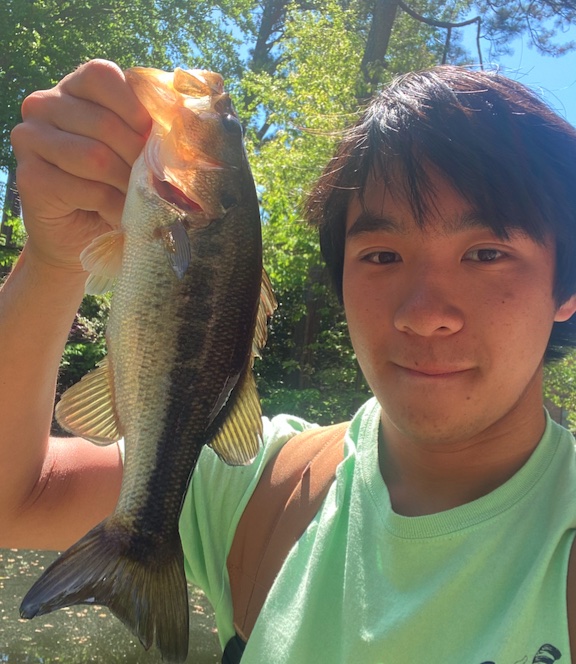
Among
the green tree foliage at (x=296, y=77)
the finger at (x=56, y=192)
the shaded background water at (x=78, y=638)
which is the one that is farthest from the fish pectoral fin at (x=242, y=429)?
the green tree foliage at (x=296, y=77)

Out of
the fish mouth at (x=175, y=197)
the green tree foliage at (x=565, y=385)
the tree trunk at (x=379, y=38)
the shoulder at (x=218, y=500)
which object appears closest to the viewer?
the fish mouth at (x=175, y=197)

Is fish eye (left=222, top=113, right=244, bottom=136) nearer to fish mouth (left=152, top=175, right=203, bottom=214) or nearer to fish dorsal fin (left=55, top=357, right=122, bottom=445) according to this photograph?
fish mouth (left=152, top=175, right=203, bottom=214)

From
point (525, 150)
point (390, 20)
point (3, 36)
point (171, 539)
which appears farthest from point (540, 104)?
point (3, 36)

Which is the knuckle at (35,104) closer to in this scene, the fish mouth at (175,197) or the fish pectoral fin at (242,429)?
the fish mouth at (175,197)

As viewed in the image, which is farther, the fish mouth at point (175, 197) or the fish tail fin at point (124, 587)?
the fish mouth at point (175, 197)

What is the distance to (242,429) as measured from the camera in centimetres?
147

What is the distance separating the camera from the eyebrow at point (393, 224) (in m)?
1.50

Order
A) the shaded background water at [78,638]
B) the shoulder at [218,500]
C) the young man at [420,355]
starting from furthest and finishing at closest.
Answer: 1. the shaded background water at [78,638]
2. the shoulder at [218,500]
3. the young man at [420,355]

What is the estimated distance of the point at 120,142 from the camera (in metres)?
1.52

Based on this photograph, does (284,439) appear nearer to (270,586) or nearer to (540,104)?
(270,586)

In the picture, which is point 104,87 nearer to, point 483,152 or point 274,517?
point 483,152

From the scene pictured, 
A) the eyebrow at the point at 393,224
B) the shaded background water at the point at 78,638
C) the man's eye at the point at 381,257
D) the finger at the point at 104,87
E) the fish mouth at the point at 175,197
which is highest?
the finger at the point at 104,87

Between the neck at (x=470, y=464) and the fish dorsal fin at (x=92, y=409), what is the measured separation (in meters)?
0.74

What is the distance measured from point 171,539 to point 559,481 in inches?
35.9
